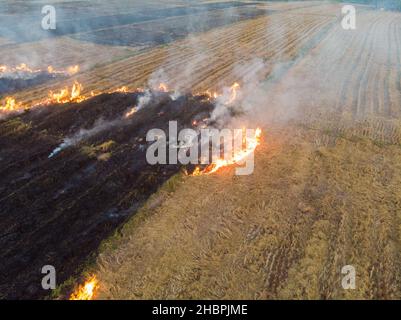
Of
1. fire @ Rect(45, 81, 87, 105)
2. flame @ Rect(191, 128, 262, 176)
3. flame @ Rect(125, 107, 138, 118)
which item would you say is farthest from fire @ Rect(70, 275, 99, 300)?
fire @ Rect(45, 81, 87, 105)

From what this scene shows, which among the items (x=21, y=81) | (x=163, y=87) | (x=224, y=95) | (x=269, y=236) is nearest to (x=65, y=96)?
(x=21, y=81)

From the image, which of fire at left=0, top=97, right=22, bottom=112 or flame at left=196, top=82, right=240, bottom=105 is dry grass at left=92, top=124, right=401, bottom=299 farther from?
fire at left=0, top=97, right=22, bottom=112

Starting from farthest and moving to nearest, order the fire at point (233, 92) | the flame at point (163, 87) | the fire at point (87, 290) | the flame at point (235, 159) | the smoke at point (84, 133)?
1. the flame at point (163, 87)
2. the fire at point (233, 92)
3. the smoke at point (84, 133)
4. the flame at point (235, 159)
5. the fire at point (87, 290)

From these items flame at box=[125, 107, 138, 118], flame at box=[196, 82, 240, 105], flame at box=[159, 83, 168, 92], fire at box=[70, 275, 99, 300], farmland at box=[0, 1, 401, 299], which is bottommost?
fire at box=[70, 275, 99, 300]

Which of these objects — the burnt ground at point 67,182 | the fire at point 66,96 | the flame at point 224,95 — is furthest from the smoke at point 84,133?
the flame at point 224,95

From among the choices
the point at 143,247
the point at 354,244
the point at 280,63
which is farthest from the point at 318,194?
the point at 280,63

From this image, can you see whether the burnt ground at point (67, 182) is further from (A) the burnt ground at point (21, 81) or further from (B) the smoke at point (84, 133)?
(A) the burnt ground at point (21, 81)

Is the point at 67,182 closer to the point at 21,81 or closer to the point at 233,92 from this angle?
the point at 21,81
